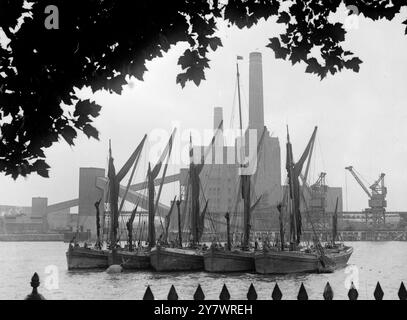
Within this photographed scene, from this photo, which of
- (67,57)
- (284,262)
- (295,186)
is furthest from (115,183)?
(67,57)

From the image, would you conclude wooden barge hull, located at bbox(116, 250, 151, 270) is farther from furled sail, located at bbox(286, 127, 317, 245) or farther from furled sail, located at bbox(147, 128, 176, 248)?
furled sail, located at bbox(286, 127, 317, 245)

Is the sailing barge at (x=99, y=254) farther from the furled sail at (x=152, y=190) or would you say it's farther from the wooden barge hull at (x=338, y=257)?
the wooden barge hull at (x=338, y=257)

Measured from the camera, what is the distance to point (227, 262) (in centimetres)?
5222

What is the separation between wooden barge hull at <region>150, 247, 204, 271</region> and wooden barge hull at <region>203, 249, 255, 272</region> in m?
2.39

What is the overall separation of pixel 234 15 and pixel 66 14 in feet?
7.97

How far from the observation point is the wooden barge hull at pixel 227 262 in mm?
52125

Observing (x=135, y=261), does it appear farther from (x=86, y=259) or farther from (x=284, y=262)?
(x=284, y=262)

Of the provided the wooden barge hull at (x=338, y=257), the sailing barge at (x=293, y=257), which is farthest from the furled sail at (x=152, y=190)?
the wooden barge hull at (x=338, y=257)

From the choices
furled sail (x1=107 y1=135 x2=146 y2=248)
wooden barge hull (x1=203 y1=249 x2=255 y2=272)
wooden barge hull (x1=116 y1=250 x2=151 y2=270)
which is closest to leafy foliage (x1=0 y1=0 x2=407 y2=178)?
wooden barge hull (x1=203 y1=249 x2=255 y2=272)

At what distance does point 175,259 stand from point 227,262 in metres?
5.49

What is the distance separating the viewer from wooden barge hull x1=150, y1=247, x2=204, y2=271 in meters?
53.5

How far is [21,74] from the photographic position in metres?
5.67

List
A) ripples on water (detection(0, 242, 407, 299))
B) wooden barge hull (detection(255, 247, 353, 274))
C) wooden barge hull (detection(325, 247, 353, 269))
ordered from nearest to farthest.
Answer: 1. ripples on water (detection(0, 242, 407, 299))
2. wooden barge hull (detection(255, 247, 353, 274))
3. wooden barge hull (detection(325, 247, 353, 269))
